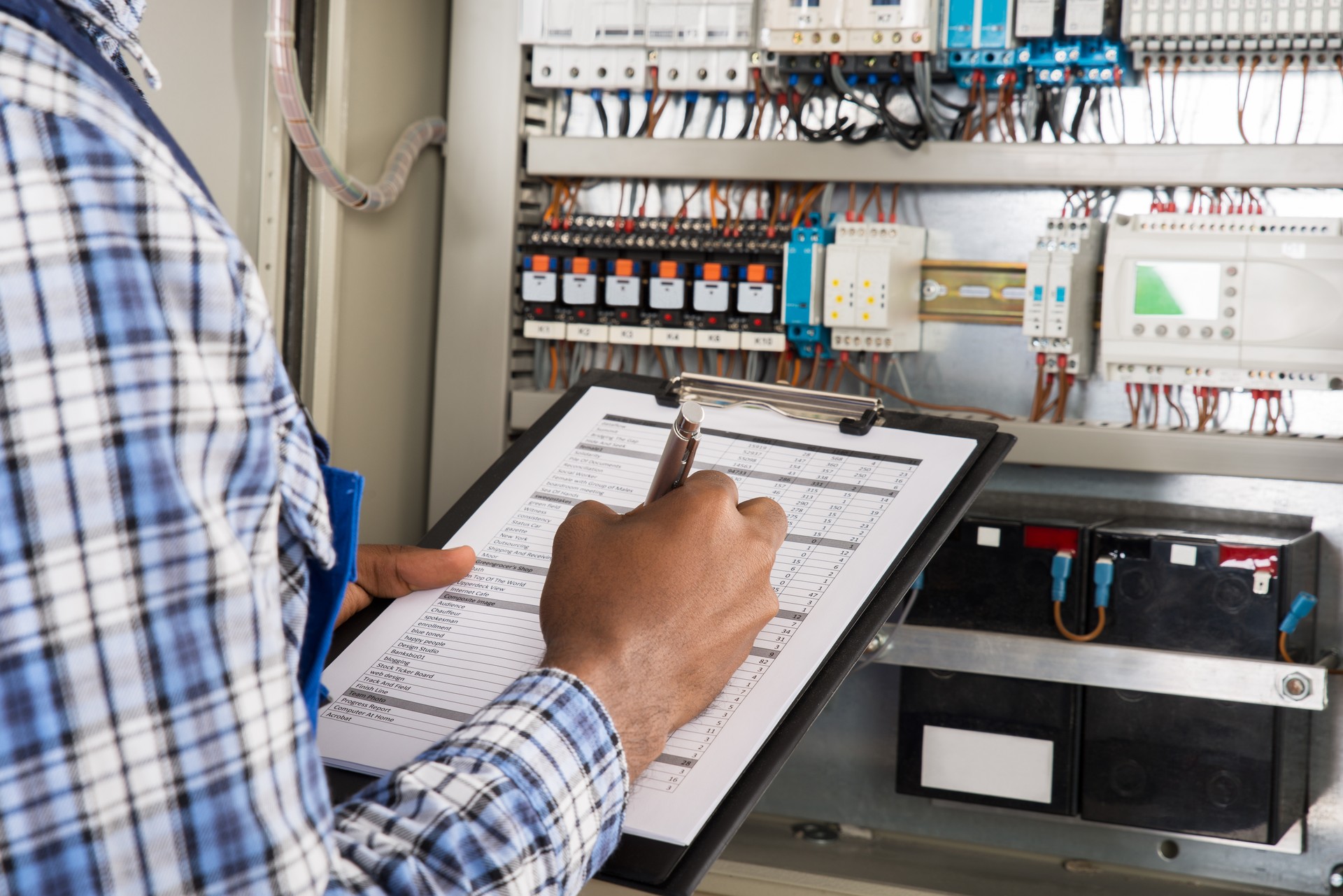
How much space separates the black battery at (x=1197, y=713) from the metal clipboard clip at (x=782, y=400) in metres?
0.95

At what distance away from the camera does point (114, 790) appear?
0.43 m

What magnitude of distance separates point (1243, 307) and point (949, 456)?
1.13 meters

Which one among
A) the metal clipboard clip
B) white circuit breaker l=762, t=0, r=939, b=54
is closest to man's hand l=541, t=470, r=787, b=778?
the metal clipboard clip

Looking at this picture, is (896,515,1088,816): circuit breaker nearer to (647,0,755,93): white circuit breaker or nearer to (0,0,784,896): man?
(647,0,755,93): white circuit breaker

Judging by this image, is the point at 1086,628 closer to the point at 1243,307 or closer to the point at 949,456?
the point at 1243,307

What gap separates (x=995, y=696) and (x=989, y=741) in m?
0.08

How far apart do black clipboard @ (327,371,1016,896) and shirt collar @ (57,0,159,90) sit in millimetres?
510

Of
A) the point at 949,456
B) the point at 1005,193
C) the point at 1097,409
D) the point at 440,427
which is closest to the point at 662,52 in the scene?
the point at 1005,193

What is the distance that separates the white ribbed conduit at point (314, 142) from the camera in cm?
180

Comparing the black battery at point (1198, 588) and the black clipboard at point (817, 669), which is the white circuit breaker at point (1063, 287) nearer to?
the black battery at point (1198, 588)

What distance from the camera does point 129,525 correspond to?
420 millimetres

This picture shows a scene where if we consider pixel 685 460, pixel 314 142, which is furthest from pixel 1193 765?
pixel 314 142

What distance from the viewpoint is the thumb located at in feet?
3.21

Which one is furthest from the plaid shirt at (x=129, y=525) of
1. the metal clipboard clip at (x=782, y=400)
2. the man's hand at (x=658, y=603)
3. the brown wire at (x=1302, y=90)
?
the brown wire at (x=1302, y=90)
